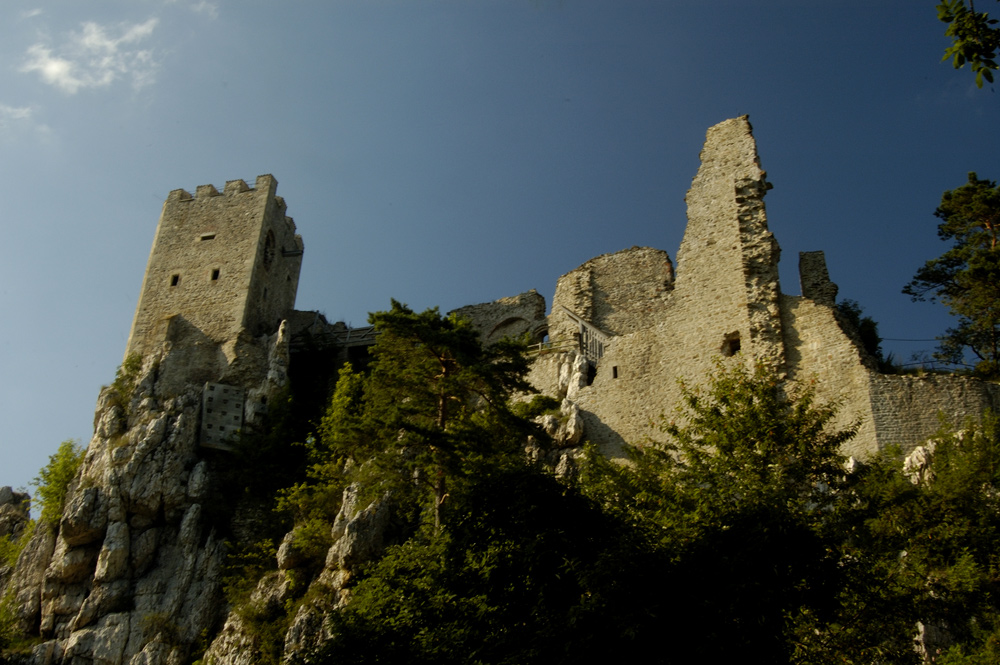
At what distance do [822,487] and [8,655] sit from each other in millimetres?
19735

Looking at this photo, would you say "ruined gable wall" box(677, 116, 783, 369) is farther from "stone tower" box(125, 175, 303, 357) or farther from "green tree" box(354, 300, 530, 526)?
"stone tower" box(125, 175, 303, 357)

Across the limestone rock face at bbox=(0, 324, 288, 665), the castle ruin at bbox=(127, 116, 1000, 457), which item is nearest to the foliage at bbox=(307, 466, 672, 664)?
the castle ruin at bbox=(127, 116, 1000, 457)

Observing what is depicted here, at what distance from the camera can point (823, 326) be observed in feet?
73.6

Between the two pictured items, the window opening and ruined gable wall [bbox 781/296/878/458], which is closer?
ruined gable wall [bbox 781/296/878/458]

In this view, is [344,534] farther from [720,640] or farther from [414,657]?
[720,640]

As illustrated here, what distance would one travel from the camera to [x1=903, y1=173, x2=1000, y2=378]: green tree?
23.0m

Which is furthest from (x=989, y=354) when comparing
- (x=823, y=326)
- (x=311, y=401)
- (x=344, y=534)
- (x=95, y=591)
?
(x=95, y=591)

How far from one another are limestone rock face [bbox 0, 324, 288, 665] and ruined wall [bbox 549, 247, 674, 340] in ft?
31.9

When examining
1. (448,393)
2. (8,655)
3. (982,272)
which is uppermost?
(982,272)

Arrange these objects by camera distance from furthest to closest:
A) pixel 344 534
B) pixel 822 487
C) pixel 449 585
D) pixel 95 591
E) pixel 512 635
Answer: pixel 95 591, pixel 344 534, pixel 822 487, pixel 449 585, pixel 512 635

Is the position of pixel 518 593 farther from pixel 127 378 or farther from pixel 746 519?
pixel 127 378

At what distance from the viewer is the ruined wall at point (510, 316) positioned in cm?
3183

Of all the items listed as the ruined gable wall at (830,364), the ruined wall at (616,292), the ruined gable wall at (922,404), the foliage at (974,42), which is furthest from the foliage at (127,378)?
the foliage at (974,42)

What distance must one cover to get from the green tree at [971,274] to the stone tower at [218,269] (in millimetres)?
21752
